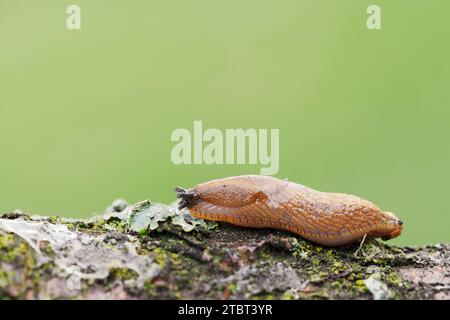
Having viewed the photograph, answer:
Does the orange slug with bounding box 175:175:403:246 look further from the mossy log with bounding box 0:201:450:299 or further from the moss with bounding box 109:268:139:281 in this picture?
the moss with bounding box 109:268:139:281

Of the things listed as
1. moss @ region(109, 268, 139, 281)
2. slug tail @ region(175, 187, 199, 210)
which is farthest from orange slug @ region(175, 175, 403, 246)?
moss @ region(109, 268, 139, 281)

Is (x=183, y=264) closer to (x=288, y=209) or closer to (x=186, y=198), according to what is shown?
(x=186, y=198)

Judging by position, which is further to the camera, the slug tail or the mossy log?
the slug tail

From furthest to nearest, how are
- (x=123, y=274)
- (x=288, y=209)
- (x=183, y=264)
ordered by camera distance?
(x=288, y=209)
(x=183, y=264)
(x=123, y=274)

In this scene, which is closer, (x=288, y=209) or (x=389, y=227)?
(x=288, y=209)

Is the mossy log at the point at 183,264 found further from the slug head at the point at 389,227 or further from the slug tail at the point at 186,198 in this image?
the slug head at the point at 389,227

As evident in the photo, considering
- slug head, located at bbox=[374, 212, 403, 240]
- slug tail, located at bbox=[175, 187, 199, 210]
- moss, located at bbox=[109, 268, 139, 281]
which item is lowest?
slug head, located at bbox=[374, 212, 403, 240]

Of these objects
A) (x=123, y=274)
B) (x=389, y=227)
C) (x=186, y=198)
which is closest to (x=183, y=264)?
(x=123, y=274)
